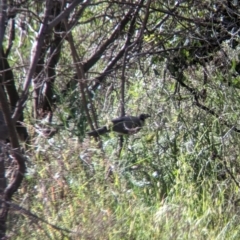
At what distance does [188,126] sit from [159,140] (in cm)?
23

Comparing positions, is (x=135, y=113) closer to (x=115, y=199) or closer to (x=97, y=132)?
(x=97, y=132)

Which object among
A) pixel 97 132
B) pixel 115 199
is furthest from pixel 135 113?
pixel 115 199

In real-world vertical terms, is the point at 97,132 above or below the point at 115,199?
above

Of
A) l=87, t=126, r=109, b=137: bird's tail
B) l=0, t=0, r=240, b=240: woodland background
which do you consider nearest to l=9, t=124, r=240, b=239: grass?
l=0, t=0, r=240, b=240: woodland background

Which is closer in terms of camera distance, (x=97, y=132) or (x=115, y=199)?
(x=115, y=199)

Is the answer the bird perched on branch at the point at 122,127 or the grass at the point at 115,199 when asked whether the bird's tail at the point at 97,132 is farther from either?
the grass at the point at 115,199

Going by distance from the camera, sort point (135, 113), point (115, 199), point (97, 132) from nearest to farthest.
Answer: point (115, 199), point (97, 132), point (135, 113)

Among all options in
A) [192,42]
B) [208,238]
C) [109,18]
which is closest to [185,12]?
[192,42]

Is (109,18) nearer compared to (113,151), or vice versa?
(113,151)

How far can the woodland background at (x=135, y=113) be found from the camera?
375 centimetres

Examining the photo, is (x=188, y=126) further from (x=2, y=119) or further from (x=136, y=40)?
(x=2, y=119)

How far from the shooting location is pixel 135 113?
5.46 m

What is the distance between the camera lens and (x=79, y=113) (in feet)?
16.1

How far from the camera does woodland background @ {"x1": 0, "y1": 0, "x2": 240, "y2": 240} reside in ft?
12.3
